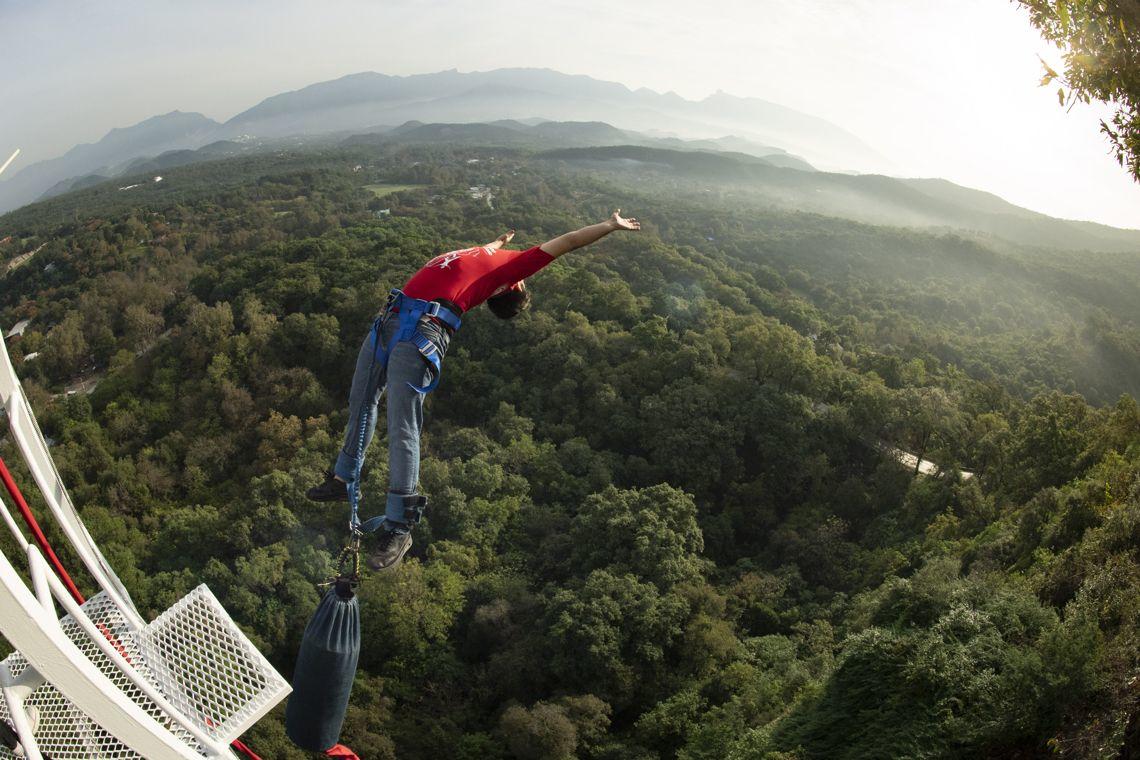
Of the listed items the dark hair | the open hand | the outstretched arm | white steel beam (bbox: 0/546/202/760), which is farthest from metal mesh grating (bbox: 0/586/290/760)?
the open hand

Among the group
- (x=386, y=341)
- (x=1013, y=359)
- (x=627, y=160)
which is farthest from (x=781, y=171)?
(x=386, y=341)

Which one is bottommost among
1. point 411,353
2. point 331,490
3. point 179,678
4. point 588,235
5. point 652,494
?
point 652,494

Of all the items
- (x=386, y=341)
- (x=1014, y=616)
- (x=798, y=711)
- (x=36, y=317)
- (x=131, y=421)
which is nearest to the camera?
(x=386, y=341)

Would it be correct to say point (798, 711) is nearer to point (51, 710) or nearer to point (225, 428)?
point (51, 710)

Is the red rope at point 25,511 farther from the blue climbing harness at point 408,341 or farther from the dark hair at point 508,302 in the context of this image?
the dark hair at point 508,302

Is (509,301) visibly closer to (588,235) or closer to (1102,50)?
(588,235)

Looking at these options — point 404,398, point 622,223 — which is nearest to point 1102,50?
point 622,223

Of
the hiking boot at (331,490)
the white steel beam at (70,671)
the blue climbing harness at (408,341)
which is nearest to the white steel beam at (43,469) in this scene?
the white steel beam at (70,671)
